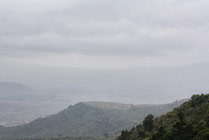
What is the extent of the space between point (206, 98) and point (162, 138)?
A: 22.1 meters

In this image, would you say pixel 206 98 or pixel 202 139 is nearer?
pixel 202 139

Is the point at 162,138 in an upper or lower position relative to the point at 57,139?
upper

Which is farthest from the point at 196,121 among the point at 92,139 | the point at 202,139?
the point at 92,139

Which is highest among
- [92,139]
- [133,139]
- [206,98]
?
[206,98]

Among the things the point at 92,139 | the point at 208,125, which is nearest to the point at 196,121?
the point at 208,125

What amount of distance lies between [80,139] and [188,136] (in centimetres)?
11860

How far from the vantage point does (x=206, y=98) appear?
169 ft

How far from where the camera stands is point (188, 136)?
31.5 m

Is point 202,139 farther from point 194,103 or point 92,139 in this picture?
point 92,139

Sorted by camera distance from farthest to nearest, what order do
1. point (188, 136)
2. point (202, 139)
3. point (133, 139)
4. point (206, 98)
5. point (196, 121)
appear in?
1. point (206, 98)
2. point (133, 139)
3. point (196, 121)
4. point (188, 136)
5. point (202, 139)

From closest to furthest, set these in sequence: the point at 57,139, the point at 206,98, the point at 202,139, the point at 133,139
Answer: the point at 202,139 < the point at 133,139 < the point at 206,98 < the point at 57,139

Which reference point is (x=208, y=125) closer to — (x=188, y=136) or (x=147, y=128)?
(x=188, y=136)

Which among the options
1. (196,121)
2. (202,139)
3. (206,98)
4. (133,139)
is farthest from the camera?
(206,98)

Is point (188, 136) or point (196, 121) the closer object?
point (188, 136)
